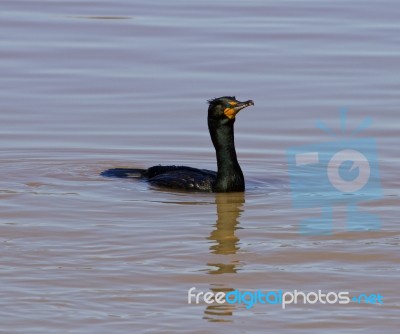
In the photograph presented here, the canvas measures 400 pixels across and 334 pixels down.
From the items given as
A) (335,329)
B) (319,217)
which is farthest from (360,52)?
(335,329)

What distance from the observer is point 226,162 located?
45.0 ft

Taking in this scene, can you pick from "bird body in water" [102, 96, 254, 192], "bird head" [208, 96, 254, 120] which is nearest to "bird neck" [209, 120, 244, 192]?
"bird body in water" [102, 96, 254, 192]

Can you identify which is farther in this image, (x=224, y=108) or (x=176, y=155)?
(x=176, y=155)

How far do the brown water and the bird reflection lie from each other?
0.09ft

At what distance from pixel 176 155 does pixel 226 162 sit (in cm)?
187

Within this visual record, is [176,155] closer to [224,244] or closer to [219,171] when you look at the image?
[219,171]

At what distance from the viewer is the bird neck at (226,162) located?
44.9ft

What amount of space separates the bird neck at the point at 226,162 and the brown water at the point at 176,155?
137 millimetres

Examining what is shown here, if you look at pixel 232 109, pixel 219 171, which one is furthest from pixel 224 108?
pixel 219 171

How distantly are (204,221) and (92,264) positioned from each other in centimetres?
209

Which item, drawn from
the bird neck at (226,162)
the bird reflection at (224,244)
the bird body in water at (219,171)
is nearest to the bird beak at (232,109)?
the bird body in water at (219,171)

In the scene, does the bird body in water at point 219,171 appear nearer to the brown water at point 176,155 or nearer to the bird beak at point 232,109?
the bird beak at point 232,109

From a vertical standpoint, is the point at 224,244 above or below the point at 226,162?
below

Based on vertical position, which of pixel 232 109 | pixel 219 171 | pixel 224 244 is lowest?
pixel 224 244
